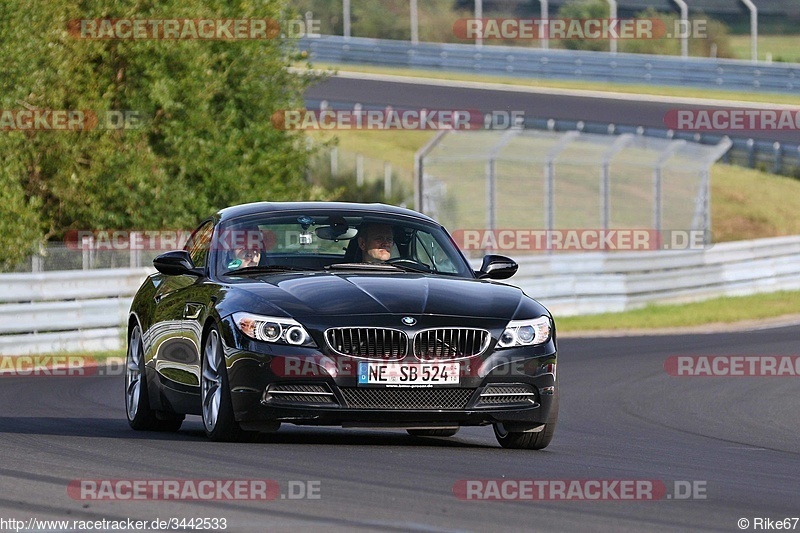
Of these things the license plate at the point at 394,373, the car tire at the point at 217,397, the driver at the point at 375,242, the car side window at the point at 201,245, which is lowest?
the car tire at the point at 217,397

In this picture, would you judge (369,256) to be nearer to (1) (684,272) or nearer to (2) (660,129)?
(1) (684,272)

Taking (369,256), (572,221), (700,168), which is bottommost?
(572,221)

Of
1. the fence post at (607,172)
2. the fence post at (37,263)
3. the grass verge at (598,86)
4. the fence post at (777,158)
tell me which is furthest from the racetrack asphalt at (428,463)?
the grass verge at (598,86)

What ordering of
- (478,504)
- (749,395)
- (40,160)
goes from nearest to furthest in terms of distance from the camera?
(478,504), (749,395), (40,160)

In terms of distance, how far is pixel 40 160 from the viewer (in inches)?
978

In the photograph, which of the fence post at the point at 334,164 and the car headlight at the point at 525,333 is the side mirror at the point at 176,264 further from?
→ the fence post at the point at 334,164

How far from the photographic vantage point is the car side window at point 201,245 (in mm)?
10812

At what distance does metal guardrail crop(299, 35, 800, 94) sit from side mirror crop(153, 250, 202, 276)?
107 feet

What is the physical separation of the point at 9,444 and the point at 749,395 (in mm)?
7544

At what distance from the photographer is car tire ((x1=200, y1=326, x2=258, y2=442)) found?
9.31m

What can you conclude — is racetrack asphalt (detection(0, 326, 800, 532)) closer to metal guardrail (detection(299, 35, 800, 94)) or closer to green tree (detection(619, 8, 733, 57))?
metal guardrail (detection(299, 35, 800, 94))

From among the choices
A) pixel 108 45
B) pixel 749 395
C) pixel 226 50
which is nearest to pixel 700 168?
pixel 226 50

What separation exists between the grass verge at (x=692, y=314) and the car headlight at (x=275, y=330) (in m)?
15.3

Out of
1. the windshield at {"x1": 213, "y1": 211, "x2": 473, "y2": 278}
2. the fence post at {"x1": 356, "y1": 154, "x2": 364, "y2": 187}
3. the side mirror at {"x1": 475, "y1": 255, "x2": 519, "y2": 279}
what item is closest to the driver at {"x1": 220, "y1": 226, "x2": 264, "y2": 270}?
the windshield at {"x1": 213, "y1": 211, "x2": 473, "y2": 278}
